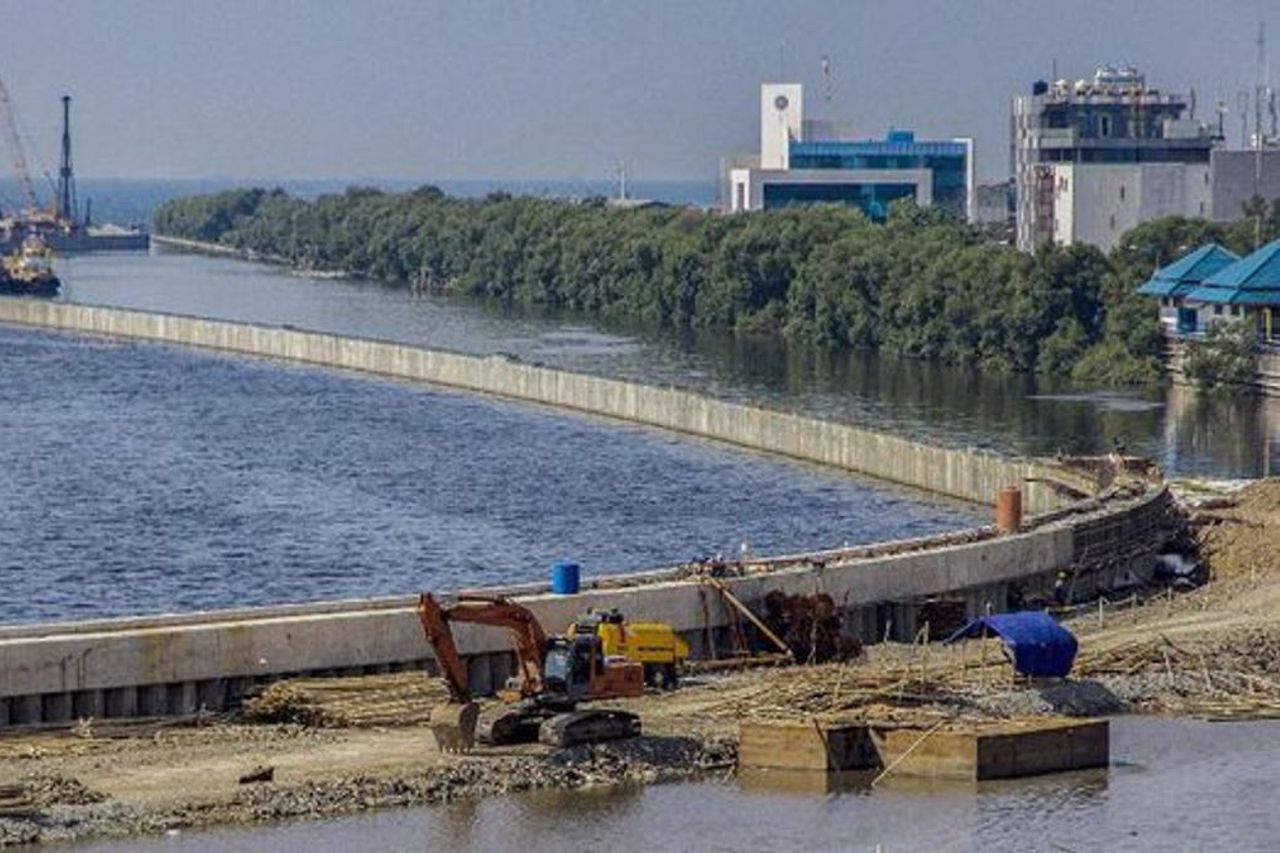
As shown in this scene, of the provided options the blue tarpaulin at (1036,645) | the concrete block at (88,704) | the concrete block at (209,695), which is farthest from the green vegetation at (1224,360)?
the concrete block at (88,704)

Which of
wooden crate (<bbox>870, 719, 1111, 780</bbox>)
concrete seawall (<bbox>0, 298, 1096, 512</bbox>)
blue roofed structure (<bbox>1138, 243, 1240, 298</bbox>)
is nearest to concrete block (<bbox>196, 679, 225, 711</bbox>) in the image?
wooden crate (<bbox>870, 719, 1111, 780</bbox>)

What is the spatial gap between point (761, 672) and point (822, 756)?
7.57 m

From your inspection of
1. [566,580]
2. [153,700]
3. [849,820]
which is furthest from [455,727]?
[566,580]

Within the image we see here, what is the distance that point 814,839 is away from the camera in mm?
49125

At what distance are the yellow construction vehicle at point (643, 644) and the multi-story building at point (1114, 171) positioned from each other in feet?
446

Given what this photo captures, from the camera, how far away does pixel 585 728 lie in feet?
171

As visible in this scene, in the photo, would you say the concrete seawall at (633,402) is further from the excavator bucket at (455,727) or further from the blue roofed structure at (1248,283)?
the excavator bucket at (455,727)

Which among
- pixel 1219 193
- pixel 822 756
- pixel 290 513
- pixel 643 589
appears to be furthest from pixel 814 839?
pixel 1219 193

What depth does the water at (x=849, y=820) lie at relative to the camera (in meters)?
48.3

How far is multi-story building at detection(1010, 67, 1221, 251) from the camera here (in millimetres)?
193000

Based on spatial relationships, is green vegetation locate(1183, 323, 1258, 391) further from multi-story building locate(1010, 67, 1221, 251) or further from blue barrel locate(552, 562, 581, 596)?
blue barrel locate(552, 562, 581, 596)

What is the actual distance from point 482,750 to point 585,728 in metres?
1.66

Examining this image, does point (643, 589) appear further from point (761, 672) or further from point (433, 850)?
point (433, 850)

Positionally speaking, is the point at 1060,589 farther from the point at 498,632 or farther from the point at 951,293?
the point at 951,293
